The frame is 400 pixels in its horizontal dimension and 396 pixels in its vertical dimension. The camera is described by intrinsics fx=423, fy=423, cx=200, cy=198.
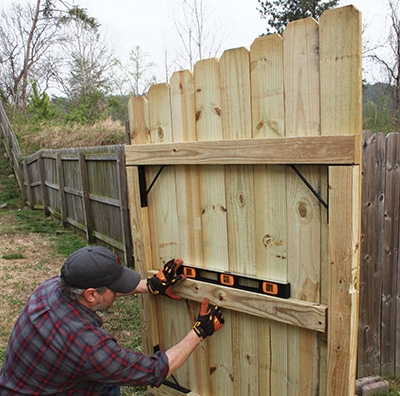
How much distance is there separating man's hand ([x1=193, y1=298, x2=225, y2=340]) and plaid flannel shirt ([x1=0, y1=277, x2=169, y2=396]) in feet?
0.92

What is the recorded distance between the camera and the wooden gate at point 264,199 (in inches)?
72.4

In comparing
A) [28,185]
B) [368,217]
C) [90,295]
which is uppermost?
[368,217]

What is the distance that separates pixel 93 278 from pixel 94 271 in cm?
3

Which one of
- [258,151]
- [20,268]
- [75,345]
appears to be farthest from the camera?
[20,268]

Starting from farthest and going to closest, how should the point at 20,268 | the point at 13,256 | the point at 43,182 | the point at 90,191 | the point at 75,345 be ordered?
1. the point at 43,182
2. the point at 90,191
3. the point at 13,256
4. the point at 20,268
5. the point at 75,345

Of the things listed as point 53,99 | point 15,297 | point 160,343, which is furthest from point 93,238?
point 53,99

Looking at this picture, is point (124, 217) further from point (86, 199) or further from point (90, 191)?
point (86, 199)

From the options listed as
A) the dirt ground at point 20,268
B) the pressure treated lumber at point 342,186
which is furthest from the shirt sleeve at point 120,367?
the dirt ground at point 20,268

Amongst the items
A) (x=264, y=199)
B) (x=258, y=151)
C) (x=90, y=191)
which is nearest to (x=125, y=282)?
(x=264, y=199)

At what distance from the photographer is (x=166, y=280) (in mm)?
2631

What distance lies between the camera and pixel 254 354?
2.37 m

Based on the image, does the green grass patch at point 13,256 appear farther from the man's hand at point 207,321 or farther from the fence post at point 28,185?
the man's hand at point 207,321

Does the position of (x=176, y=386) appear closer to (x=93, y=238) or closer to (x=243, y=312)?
(x=243, y=312)

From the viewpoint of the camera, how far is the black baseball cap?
80.0 inches
